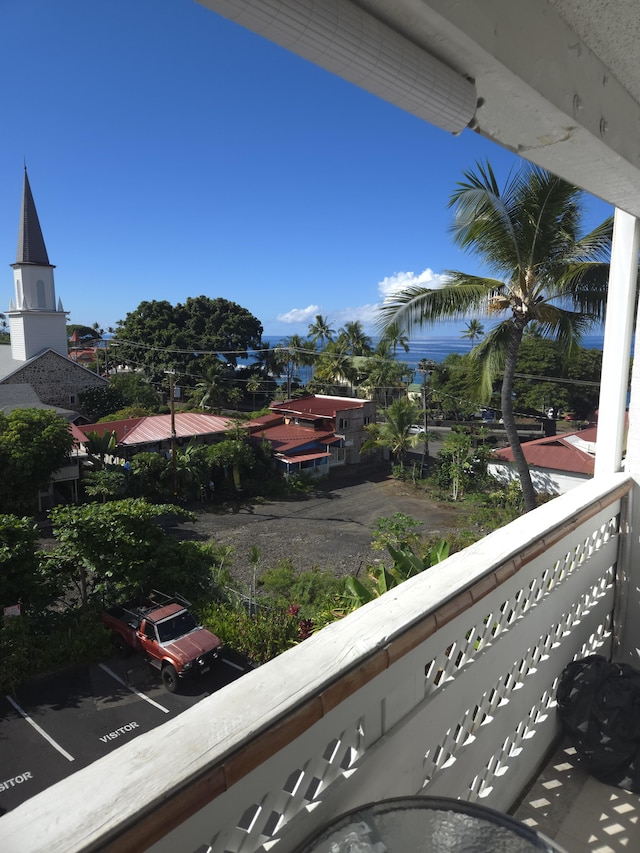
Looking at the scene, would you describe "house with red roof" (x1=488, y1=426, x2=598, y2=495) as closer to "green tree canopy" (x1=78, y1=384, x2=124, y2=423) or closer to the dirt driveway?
the dirt driveway

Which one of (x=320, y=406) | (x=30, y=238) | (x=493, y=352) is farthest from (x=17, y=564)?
(x=30, y=238)

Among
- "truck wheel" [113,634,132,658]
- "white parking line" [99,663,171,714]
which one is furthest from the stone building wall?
"white parking line" [99,663,171,714]

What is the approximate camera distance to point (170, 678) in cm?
778

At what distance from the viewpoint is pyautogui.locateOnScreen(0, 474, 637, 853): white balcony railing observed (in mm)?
550

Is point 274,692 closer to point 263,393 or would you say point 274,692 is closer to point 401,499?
point 401,499

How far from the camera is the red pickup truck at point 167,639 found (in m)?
7.50

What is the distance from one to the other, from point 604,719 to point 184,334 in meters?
36.7

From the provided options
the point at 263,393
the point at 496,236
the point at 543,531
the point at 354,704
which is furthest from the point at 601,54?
the point at 263,393

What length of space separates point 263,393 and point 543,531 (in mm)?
32095

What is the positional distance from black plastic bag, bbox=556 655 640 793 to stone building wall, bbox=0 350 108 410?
25.9 m

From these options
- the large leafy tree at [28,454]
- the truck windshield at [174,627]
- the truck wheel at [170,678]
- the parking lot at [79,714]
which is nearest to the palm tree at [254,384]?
the large leafy tree at [28,454]

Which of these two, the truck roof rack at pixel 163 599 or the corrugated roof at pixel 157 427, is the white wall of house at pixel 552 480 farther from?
the truck roof rack at pixel 163 599

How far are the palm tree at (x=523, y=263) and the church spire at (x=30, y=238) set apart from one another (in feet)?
94.7

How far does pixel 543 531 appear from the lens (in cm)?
140
